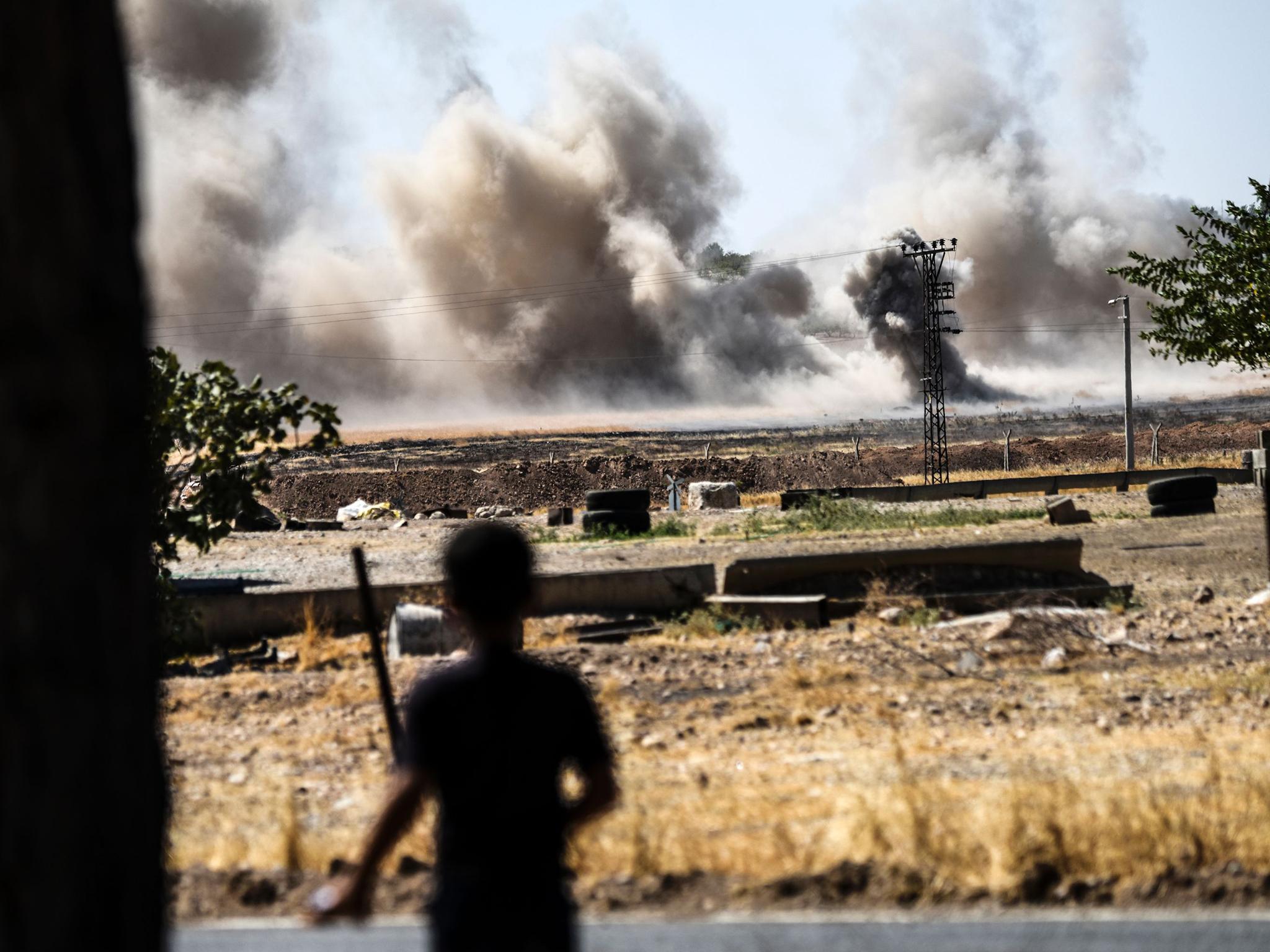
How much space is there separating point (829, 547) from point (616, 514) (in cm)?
514

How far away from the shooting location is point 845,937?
4.65m

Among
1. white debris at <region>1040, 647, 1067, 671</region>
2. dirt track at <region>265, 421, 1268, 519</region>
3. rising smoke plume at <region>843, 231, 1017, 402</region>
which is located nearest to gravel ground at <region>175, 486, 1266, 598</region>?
white debris at <region>1040, 647, 1067, 671</region>

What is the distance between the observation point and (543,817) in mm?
2742

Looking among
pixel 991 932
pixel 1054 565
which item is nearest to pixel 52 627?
pixel 991 932

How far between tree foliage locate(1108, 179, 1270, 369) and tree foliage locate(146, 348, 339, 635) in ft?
35.5

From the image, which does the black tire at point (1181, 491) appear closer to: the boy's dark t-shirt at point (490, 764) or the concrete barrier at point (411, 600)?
the concrete barrier at point (411, 600)

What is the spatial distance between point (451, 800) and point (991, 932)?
268cm

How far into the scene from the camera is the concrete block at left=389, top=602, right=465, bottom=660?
12.6 m

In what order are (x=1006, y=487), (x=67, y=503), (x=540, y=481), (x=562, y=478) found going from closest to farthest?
(x=67, y=503) < (x=1006, y=487) < (x=540, y=481) < (x=562, y=478)

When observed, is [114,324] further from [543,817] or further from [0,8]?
[543,817]

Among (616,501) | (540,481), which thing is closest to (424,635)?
(616,501)

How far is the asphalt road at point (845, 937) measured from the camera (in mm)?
4527

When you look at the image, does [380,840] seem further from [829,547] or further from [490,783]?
[829,547]

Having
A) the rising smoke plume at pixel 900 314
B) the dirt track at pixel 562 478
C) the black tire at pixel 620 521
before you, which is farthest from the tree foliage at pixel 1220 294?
the rising smoke plume at pixel 900 314
